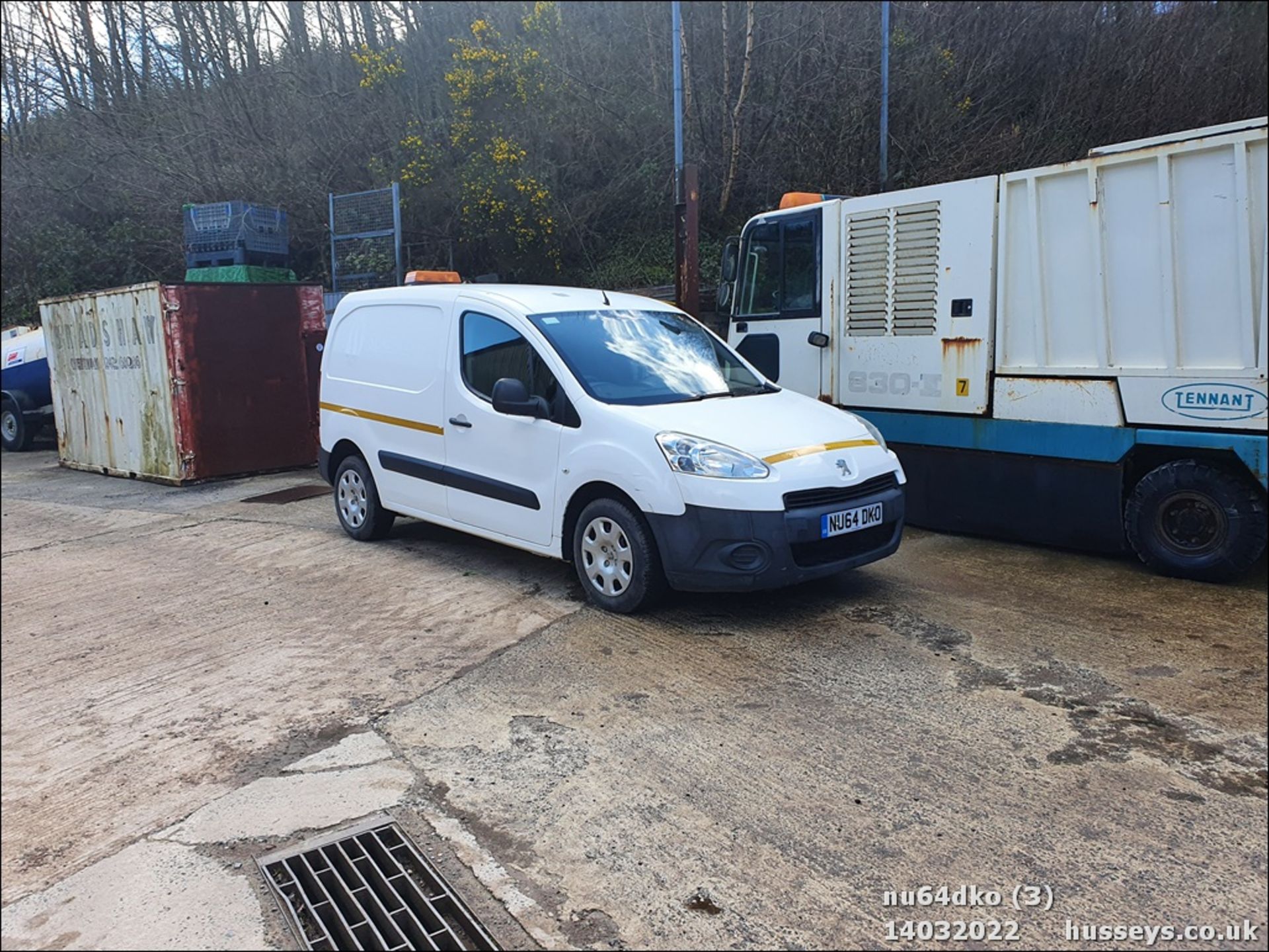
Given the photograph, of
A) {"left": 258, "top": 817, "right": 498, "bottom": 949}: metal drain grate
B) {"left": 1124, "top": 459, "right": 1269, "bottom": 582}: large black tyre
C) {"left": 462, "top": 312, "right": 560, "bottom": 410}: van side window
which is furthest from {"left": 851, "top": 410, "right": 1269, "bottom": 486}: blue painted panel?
{"left": 258, "top": 817, "right": 498, "bottom": 949}: metal drain grate

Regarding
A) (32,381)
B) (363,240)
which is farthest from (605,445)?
(32,381)

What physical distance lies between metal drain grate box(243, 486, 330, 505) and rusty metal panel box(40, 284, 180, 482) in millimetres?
1453

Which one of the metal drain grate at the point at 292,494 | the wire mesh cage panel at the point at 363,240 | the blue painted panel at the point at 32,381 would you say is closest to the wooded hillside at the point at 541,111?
the wire mesh cage panel at the point at 363,240

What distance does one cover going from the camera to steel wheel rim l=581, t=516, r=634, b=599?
521 cm

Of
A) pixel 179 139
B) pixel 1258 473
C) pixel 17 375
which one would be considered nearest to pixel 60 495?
pixel 17 375

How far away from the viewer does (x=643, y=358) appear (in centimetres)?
587

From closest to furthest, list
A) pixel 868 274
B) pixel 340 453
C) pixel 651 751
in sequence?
pixel 651 751 < pixel 868 274 < pixel 340 453

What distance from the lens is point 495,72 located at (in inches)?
579

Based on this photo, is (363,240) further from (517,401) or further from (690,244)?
(517,401)

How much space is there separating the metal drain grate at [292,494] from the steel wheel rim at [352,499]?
214 cm

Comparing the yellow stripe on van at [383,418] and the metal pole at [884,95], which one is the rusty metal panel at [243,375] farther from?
the metal pole at [884,95]

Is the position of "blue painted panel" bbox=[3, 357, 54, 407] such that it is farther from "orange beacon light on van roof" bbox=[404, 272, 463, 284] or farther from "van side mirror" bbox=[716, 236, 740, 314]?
"van side mirror" bbox=[716, 236, 740, 314]

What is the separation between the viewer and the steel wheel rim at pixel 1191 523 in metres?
5.62

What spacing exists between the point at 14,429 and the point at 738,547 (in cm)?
1449
